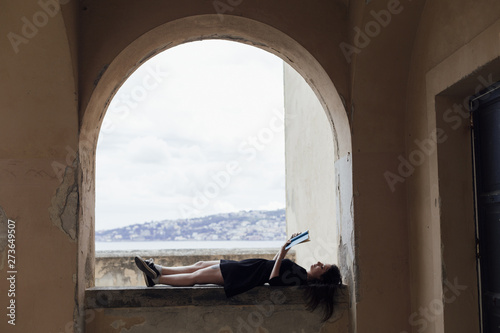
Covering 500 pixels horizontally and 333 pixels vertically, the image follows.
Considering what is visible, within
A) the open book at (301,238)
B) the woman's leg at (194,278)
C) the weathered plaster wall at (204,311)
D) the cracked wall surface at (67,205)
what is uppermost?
the cracked wall surface at (67,205)

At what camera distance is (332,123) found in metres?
4.23

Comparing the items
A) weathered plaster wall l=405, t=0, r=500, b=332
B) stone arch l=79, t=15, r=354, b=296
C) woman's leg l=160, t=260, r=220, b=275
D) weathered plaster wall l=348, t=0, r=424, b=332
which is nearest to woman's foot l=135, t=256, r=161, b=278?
woman's leg l=160, t=260, r=220, b=275

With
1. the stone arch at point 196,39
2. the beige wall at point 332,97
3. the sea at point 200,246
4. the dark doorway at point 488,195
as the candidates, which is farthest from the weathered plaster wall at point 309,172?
the dark doorway at point 488,195

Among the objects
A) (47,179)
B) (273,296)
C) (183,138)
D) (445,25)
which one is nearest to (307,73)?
(445,25)

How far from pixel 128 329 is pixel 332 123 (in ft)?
7.35

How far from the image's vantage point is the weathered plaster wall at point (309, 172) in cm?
614

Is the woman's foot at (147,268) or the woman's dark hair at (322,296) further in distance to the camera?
the woman's foot at (147,268)

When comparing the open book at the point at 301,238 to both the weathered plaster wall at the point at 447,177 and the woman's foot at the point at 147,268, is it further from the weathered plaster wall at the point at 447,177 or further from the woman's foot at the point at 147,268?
the woman's foot at the point at 147,268

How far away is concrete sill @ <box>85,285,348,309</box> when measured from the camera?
12.3 feet

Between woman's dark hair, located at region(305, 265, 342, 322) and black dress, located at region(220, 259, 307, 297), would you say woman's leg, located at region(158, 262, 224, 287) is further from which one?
woman's dark hair, located at region(305, 265, 342, 322)

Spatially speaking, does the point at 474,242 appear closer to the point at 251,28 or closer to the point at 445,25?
the point at 445,25

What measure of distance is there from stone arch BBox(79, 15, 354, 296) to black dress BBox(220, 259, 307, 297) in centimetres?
40

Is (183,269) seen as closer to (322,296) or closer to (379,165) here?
(322,296)

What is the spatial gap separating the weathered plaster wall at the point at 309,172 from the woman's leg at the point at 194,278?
6.28ft
